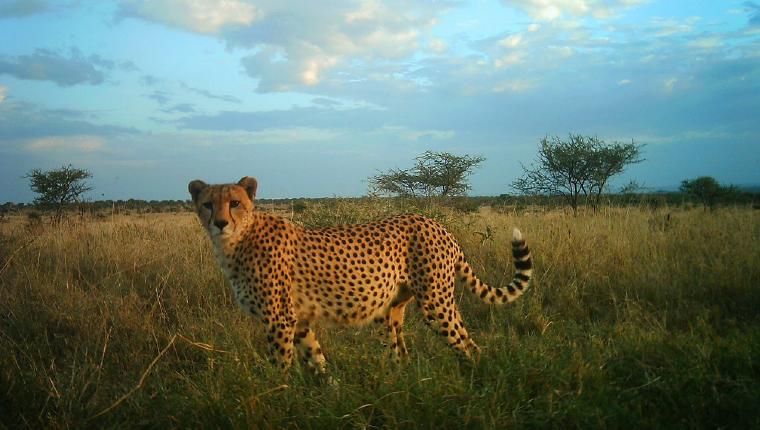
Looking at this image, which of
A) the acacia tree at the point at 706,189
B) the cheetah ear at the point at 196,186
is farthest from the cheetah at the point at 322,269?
the acacia tree at the point at 706,189

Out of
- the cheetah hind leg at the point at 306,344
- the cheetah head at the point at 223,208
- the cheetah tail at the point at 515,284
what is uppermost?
the cheetah head at the point at 223,208

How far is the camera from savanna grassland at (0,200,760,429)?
7.88ft

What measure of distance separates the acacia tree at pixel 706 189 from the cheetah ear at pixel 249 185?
49.5ft

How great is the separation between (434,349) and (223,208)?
4.77 feet

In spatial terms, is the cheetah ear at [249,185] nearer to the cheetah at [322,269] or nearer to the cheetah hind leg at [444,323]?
the cheetah at [322,269]

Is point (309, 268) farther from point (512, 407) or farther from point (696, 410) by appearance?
point (696, 410)

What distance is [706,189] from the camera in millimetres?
15695

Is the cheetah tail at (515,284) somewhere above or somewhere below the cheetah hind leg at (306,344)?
above

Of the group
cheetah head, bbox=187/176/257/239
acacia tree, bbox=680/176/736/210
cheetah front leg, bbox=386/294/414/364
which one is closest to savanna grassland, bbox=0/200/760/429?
cheetah front leg, bbox=386/294/414/364

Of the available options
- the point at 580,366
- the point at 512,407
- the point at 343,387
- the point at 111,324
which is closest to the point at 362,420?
the point at 343,387

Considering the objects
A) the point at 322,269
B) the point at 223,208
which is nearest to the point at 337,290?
the point at 322,269

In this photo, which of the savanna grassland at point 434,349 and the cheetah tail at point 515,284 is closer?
the savanna grassland at point 434,349

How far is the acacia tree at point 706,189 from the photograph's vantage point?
15.5 metres

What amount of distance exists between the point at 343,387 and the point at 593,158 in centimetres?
1193
